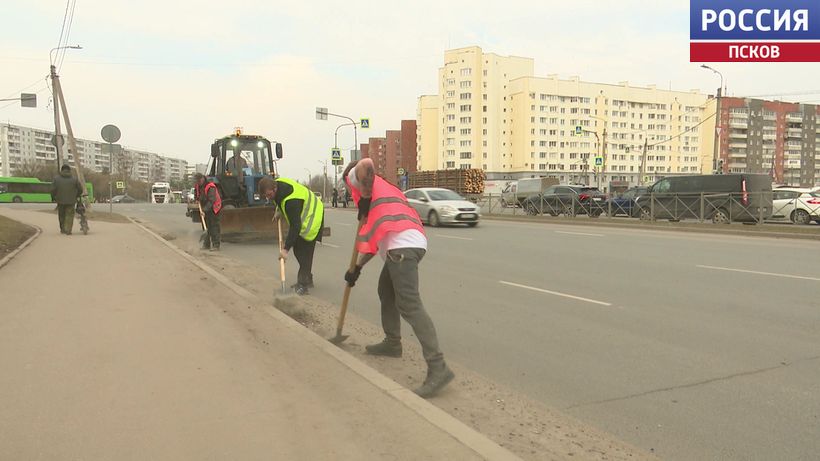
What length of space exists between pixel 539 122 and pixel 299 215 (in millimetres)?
104177

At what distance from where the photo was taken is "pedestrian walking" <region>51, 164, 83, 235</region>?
1441 cm

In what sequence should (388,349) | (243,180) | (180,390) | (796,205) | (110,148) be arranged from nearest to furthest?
(180,390)
(388,349)
(243,180)
(110,148)
(796,205)

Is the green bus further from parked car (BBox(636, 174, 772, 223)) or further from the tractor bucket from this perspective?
parked car (BBox(636, 174, 772, 223))

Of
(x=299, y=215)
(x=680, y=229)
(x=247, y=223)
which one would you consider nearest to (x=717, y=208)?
(x=680, y=229)

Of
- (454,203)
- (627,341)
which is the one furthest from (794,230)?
(627,341)

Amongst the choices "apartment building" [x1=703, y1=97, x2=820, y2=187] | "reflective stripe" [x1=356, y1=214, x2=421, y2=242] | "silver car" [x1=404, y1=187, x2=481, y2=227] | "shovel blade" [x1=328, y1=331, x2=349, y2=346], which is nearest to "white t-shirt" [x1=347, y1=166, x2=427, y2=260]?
"reflective stripe" [x1=356, y1=214, x2=421, y2=242]

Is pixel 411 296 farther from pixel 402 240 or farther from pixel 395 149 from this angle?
pixel 395 149

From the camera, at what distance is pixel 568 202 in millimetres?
28266

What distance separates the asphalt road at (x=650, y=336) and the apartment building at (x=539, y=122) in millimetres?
95286

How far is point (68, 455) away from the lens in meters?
3.00

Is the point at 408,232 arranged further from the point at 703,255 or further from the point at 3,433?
the point at 703,255

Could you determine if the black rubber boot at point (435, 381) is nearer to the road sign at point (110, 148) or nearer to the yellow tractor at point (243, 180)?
the yellow tractor at point (243, 180)

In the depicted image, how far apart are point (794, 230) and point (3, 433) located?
2058cm

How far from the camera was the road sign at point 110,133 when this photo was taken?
19266 millimetres
